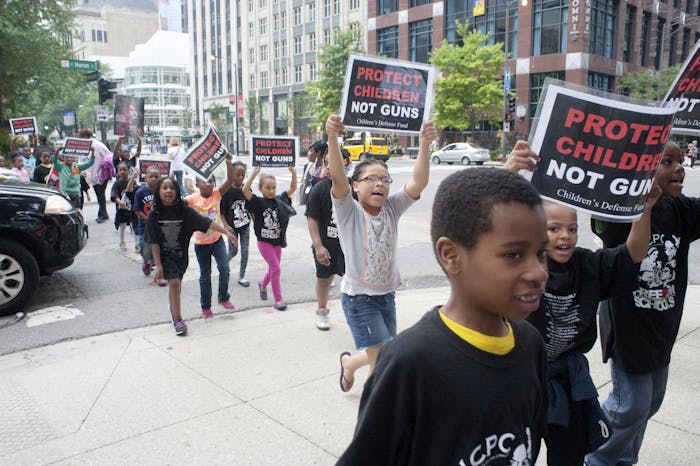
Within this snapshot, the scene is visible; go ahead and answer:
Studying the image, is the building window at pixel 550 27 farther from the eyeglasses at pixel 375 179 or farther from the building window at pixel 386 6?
the eyeglasses at pixel 375 179

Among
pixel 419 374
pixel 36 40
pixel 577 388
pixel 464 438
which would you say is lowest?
pixel 577 388

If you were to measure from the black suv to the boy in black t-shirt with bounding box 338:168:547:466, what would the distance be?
19.9ft

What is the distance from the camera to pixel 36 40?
21484 mm

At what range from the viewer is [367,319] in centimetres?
387

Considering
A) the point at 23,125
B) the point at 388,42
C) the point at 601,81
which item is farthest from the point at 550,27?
the point at 23,125

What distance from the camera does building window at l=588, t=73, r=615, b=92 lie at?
142 ft

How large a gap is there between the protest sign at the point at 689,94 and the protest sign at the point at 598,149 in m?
1.59

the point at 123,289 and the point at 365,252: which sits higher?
the point at 365,252

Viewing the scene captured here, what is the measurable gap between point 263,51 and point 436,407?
7714cm

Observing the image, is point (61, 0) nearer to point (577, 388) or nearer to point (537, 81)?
point (577, 388)

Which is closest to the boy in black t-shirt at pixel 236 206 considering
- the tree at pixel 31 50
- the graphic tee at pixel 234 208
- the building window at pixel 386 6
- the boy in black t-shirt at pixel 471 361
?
the graphic tee at pixel 234 208

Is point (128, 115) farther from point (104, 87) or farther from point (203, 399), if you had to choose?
point (203, 399)

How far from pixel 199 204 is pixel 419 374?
5.81 meters

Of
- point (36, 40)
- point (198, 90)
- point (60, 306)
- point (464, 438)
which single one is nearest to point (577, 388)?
point (464, 438)
